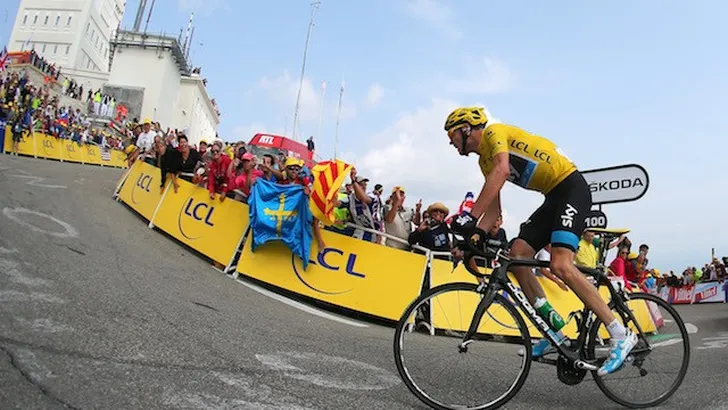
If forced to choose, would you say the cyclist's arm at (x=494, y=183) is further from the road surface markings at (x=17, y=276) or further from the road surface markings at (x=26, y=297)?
the road surface markings at (x=17, y=276)

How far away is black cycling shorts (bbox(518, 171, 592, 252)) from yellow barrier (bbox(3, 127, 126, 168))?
22.9 m

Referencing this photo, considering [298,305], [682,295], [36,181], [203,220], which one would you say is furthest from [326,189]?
[682,295]

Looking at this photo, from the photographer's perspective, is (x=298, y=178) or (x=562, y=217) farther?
(x=298, y=178)

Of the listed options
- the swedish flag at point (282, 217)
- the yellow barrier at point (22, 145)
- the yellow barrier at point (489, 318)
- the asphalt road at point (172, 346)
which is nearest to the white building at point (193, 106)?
the yellow barrier at point (22, 145)

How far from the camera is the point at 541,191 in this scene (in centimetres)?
368

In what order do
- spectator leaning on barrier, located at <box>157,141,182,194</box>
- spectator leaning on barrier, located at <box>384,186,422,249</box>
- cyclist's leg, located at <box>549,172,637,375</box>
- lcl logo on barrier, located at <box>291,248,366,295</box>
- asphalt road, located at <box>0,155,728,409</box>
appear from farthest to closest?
1. spectator leaning on barrier, located at <box>157,141,182,194</box>
2. spectator leaning on barrier, located at <box>384,186,422,249</box>
3. lcl logo on barrier, located at <box>291,248,366,295</box>
4. cyclist's leg, located at <box>549,172,637,375</box>
5. asphalt road, located at <box>0,155,728,409</box>

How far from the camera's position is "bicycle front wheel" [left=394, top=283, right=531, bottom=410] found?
10.0ft

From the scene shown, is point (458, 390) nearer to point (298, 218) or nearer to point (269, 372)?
point (269, 372)

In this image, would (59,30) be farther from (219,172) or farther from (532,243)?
(532,243)

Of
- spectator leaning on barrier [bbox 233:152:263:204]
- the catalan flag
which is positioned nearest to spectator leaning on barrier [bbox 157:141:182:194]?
spectator leaning on barrier [bbox 233:152:263:204]

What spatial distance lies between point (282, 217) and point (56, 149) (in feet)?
73.1

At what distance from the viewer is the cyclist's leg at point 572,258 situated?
10.8ft

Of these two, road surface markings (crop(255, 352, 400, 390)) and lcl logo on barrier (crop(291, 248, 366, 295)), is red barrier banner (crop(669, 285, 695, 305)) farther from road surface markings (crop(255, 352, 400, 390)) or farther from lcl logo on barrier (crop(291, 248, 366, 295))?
road surface markings (crop(255, 352, 400, 390))

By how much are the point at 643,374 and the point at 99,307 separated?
437 centimetres
